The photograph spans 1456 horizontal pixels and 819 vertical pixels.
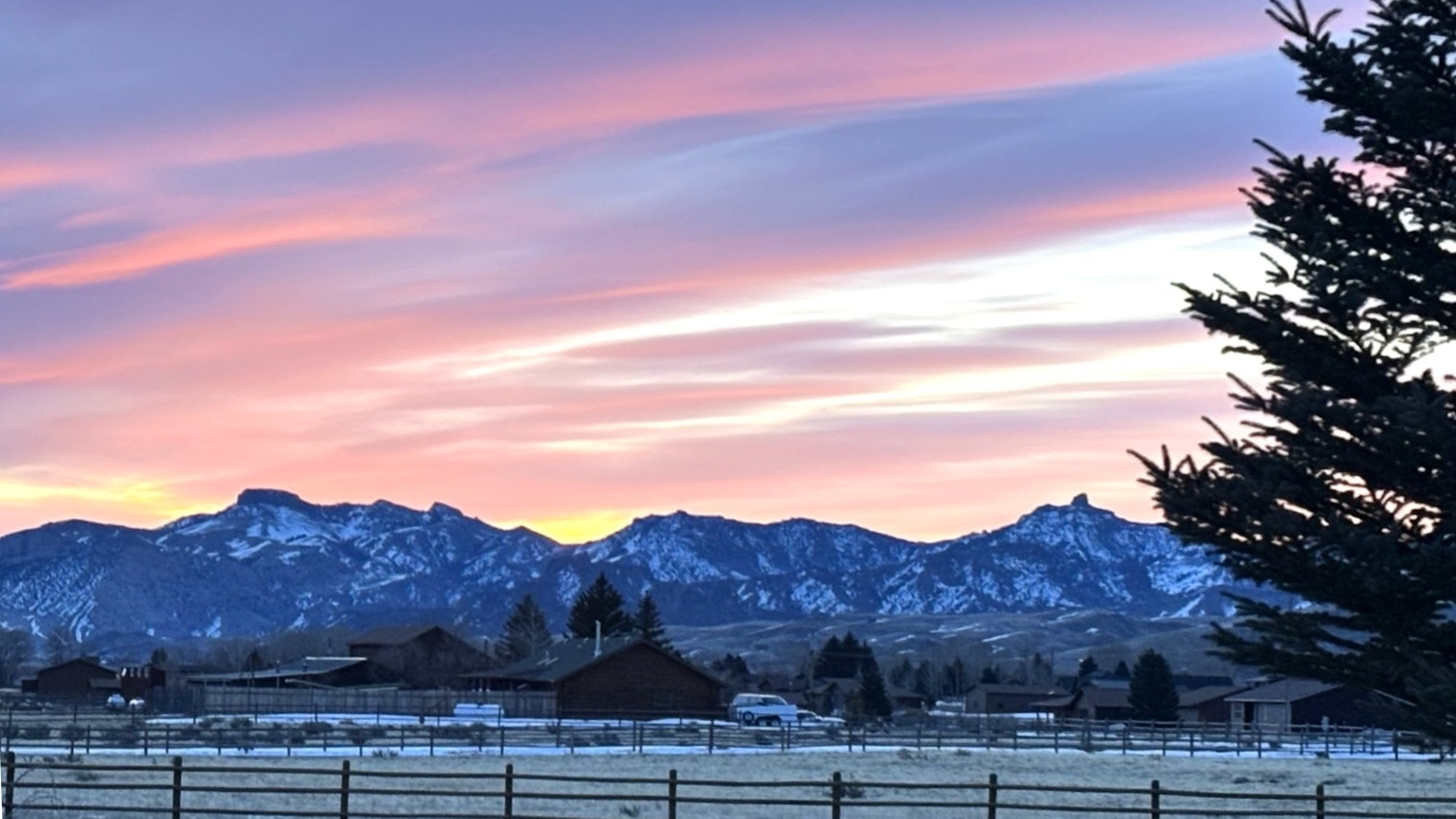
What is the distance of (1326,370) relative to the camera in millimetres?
17422

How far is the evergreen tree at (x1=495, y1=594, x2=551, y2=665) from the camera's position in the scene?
151375 millimetres

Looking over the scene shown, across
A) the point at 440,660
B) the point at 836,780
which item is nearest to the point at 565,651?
the point at 440,660

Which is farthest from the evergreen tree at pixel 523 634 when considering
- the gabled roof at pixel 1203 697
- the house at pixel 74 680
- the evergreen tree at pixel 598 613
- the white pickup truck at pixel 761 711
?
the gabled roof at pixel 1203 697

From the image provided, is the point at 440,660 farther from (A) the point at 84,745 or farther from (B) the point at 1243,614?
(B) the point at 1243,614

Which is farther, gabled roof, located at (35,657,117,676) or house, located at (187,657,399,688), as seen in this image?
gabled roof, located at (35,657,117,676)

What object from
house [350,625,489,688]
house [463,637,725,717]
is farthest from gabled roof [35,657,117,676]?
house [463,637,725,717]

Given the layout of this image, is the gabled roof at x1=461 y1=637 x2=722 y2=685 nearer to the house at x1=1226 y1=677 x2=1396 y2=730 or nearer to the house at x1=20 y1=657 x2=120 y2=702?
the house at x1=1226 y1=677 x2=1396 y2=730

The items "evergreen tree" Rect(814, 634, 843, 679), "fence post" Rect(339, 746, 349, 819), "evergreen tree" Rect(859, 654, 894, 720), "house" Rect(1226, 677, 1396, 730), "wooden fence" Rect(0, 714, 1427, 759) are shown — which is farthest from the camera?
"evergreen tree" Rect(814, 634, 843, 679)

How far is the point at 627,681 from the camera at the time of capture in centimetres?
10394

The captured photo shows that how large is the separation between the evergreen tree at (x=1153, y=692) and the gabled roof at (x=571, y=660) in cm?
2965

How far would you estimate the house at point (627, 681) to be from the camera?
10250 centimetres

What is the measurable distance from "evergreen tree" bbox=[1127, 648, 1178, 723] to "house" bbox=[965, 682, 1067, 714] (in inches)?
1859

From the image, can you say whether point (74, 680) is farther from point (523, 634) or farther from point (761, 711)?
point (761, 711)

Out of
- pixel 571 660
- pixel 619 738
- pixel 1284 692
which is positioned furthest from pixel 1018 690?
pixel 619 738
